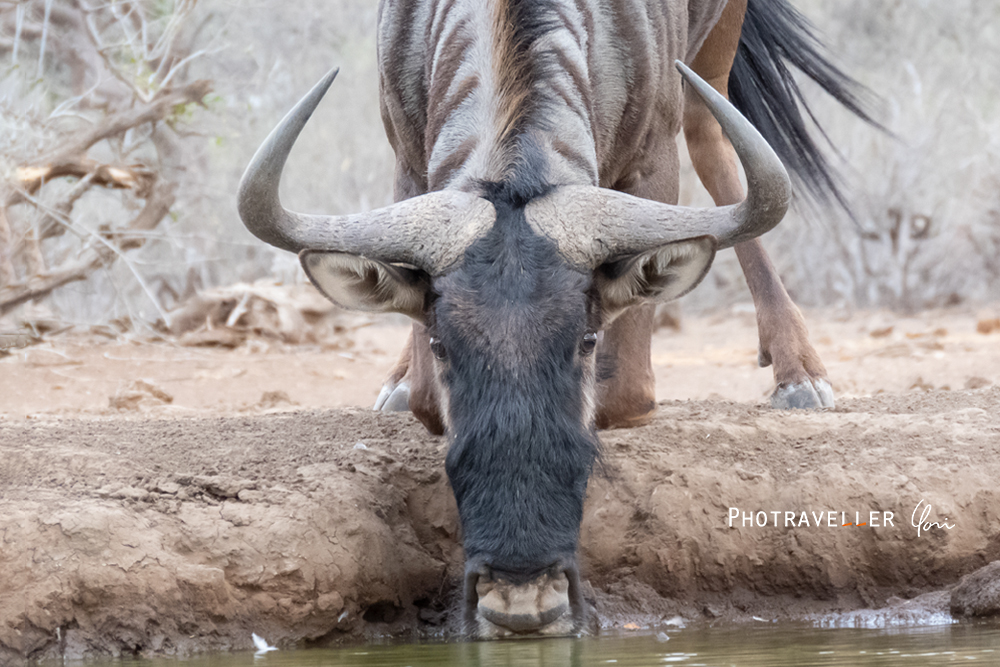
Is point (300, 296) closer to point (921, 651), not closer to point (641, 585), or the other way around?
Result: point (641, 585)

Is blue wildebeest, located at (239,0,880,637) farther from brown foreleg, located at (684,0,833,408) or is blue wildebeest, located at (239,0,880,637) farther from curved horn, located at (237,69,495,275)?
brown foreleg, located at (684,0,833,408)

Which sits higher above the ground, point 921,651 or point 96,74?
point 96,74

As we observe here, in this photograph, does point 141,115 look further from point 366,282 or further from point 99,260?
point 366,282

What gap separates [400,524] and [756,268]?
302cm

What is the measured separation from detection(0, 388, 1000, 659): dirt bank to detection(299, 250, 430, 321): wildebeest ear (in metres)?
0.60

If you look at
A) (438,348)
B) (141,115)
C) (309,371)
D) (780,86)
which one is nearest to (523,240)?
(438,348)

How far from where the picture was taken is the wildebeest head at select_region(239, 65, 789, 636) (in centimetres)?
306

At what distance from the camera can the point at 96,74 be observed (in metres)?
11.1

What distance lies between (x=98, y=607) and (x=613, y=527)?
1615mm

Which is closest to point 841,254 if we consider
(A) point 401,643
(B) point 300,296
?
(B) point 300,296

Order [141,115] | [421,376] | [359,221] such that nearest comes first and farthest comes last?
[359,221], [421,376], [141,115]

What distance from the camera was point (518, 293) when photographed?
10.8 feet

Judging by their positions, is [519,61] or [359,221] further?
[519,61]
